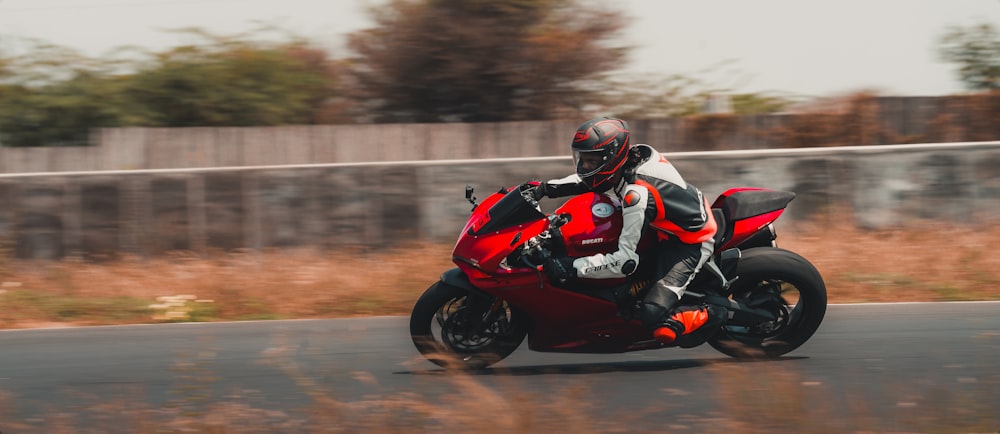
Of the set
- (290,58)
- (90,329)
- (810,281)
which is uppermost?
(290,58)

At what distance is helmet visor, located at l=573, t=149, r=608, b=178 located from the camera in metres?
6.81

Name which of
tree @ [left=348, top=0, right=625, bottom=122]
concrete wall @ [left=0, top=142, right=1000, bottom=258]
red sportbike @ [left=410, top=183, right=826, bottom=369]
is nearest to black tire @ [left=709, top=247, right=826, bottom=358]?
red sportbike @ [left=410, top=183, right=826, bottom=369]

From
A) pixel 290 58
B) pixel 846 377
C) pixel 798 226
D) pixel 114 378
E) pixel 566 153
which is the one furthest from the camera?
pixel 290 58

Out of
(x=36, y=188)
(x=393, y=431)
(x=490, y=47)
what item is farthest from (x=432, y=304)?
(x=490, y=47)

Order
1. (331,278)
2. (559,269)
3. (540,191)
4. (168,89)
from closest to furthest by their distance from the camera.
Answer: (559,269) < (540,191) < (331,278) < (168,89)

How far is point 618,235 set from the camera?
6852mm

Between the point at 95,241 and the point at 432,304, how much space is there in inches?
275

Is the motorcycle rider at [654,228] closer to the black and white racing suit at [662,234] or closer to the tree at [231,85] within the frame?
the black and white racing suit at [662,234]

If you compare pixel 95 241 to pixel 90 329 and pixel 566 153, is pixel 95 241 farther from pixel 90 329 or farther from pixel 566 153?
pixel 566 153

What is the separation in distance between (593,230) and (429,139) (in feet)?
31.4

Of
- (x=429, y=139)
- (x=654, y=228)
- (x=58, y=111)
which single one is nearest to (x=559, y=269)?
(x=654, y=228)

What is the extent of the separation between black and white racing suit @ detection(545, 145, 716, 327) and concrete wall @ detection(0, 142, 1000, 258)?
18.4 ft

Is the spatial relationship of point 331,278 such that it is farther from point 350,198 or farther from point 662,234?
point 662,234

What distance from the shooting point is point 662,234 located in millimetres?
6922
